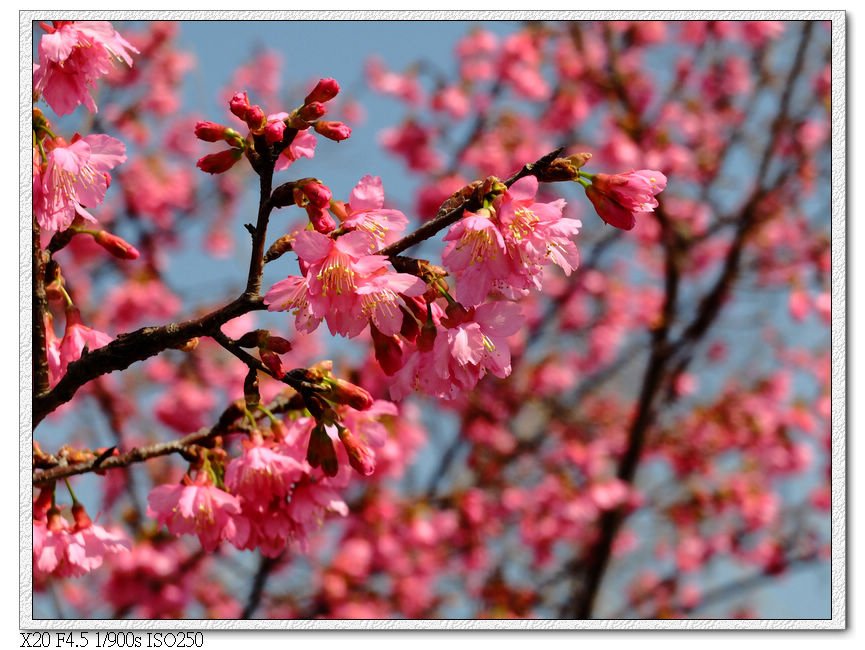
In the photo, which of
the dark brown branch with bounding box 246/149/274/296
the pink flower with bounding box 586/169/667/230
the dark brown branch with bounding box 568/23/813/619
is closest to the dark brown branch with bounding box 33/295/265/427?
the dark brown branch with bounding box 246/149/274/296

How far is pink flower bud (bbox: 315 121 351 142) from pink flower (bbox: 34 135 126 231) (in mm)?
256

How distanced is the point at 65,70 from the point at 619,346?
427 centimetres

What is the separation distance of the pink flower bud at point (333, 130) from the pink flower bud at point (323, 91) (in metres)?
0.03

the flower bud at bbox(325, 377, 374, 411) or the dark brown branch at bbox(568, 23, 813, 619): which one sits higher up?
the dark brown branch at bbox(568, 23, 813, 619)

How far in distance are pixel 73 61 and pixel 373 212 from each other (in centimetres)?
44

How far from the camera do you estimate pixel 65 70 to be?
1.11 m

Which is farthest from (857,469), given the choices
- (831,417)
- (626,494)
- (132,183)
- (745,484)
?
(132,183)

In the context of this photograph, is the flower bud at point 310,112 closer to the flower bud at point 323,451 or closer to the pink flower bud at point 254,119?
the pink flower bud at point 254,119

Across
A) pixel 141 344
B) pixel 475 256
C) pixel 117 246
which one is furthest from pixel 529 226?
pixel 117 246

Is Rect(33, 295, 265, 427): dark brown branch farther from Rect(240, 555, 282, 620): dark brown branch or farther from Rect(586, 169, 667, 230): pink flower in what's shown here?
Rect(240, 555, 282, 620): dark brown branch

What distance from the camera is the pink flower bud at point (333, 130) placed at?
0.97 meters

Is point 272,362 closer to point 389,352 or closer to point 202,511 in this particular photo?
point 389,352

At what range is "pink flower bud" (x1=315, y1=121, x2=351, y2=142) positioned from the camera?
3.17 feet

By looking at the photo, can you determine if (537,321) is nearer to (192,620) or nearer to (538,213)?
(192,620)
